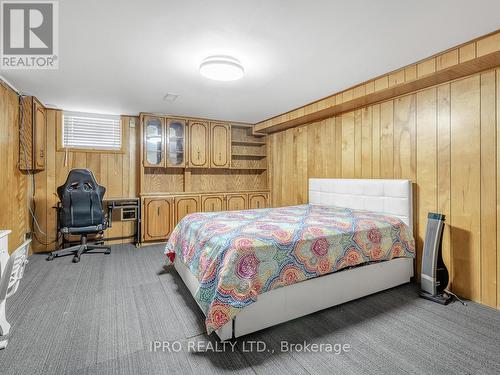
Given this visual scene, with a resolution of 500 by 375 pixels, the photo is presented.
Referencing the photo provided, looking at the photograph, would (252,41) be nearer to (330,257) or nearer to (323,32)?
(323,32)

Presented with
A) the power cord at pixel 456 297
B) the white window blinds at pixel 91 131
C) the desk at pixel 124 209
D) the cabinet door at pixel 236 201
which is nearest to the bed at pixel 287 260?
the power cord at pixel 456 297

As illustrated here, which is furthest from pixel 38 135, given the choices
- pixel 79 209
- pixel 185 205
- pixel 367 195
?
pixel 367 195

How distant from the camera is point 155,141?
4820 millimetres

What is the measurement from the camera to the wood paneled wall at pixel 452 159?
2.43 meters

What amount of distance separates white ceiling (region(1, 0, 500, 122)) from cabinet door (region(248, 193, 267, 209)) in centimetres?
247

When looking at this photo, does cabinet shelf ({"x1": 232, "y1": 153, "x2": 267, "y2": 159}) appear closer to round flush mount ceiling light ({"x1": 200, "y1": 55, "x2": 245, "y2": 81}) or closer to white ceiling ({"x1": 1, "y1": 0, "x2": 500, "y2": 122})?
white ceiling ({"x1": 1, "y1": 0, "x2": 500, "y2": 122})

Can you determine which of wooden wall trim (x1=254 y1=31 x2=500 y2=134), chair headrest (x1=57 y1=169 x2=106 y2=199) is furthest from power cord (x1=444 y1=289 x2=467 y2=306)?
chair headrest (x1=57 y1=169 x2=106 y2=199)

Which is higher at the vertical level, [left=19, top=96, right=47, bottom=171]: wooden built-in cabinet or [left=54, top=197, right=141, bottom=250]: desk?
[left=19, top=96, right=47, bottom=171]: wooden built-in cabinet

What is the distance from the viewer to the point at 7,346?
1791 millimetres

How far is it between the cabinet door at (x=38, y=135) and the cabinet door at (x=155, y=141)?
60.4 inches

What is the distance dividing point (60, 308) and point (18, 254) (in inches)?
40.2

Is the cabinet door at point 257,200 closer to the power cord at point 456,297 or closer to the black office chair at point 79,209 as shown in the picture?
the black office chair at point 79,209

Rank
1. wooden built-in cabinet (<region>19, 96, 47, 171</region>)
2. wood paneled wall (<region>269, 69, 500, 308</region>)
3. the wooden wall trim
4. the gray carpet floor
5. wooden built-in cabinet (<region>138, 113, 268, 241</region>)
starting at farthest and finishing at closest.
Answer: wooden built-in cabinet (<region>138, 113, 268, 241</region>) < wooden built-in cabinet (<region>19, 96, 47, 171</region>) < wood paneled wall (<region>269, 69, 500, 308</region>) < the wooden wall trim < the gray carpet floor

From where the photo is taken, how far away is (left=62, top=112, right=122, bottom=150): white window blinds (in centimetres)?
448
